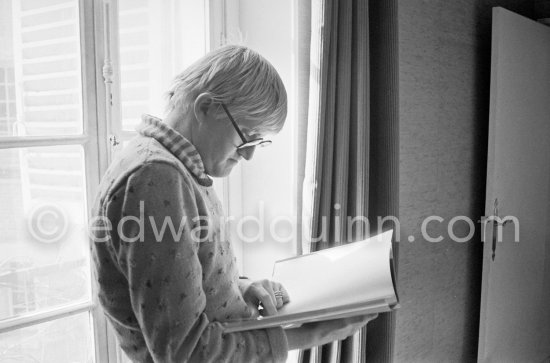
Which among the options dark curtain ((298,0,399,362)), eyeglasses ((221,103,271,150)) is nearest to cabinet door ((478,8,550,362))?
dark curtain ((298,0,399,362))

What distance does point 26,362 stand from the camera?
4.12 ft

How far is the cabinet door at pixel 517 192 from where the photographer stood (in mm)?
2234

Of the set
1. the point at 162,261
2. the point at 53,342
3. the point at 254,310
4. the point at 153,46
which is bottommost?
the point at 53,342

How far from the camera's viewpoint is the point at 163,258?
26.8 inches

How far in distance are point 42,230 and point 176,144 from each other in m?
0.65

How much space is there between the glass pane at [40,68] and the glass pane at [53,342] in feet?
1.58

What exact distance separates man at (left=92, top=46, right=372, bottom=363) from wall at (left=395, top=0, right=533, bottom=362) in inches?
46.7

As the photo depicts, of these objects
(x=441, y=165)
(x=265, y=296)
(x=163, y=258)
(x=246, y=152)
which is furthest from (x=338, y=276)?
(x=441, y=165)

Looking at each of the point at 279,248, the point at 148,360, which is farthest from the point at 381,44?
the point at 148,360

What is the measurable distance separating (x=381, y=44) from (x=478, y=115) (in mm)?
978

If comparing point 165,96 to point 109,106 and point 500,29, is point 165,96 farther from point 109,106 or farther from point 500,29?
point 500,29

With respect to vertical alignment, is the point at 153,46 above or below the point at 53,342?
above

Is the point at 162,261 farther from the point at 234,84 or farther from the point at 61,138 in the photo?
the point at 61,138

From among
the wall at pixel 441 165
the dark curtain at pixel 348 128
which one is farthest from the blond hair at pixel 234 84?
the wall at pixel 441 165
